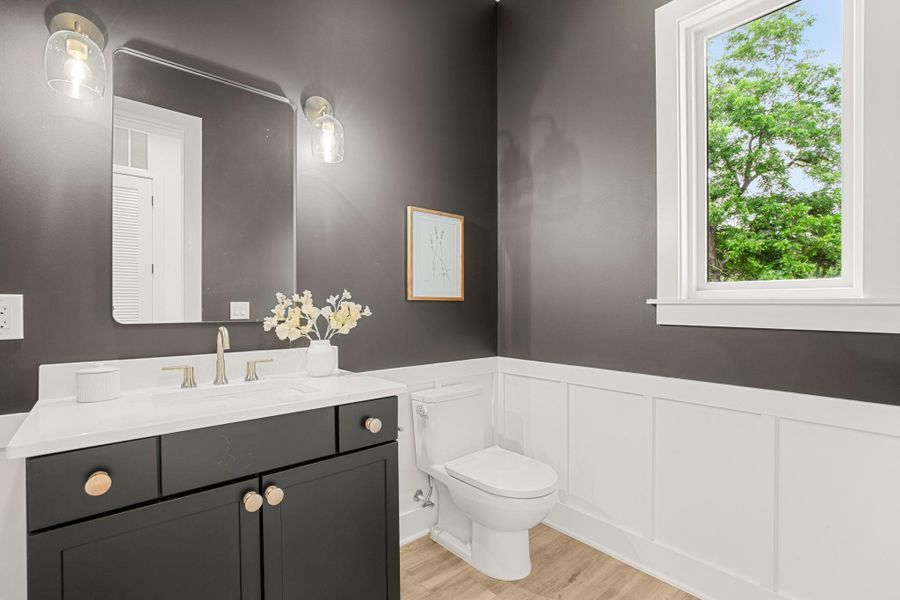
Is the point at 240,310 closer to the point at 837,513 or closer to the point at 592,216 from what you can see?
the point at 592,216

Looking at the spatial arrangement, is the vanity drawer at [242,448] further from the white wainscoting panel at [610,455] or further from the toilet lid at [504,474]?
the white wainscoting panel at [610,455]

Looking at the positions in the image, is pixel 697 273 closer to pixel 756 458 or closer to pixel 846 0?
pixel 756 458

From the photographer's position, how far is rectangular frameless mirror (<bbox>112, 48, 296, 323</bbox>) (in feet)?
4.92

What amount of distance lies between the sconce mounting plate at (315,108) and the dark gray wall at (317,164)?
2.2 inches

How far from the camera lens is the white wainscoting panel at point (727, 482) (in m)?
1.48

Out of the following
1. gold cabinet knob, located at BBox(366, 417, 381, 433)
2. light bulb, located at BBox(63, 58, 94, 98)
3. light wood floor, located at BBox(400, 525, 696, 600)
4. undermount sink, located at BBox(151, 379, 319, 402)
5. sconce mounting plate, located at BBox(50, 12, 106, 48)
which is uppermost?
sconce mounting plate, located at BBox(50, 12, 106, 48)

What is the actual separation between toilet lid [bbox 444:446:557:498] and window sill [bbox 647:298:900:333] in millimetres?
823

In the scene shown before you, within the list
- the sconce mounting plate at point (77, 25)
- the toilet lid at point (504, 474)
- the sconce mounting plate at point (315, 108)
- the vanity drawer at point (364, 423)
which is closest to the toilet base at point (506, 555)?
the toilet lid at point (504, 474)

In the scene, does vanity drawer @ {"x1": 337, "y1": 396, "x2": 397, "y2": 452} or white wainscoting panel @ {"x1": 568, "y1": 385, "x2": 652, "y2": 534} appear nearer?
vanity drawer @ {"x1": 337, "y1": 396, "x2": 397, "y2": 452}

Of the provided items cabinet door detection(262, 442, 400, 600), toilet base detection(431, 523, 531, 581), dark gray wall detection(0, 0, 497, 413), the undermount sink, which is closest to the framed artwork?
dark gray wall detection(0, 0, 497, 413)

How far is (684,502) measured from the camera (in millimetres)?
1885

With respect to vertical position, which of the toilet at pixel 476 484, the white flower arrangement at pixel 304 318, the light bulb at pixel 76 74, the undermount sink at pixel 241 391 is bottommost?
the toilet at pixel 476 484

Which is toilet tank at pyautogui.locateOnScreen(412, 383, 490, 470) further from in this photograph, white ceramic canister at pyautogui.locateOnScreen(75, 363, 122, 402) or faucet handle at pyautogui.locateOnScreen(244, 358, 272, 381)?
white ceramic canister at pyautogui.locateOnScreen(75, 363, 122, 402)

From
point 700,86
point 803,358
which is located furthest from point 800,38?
point 803,358
